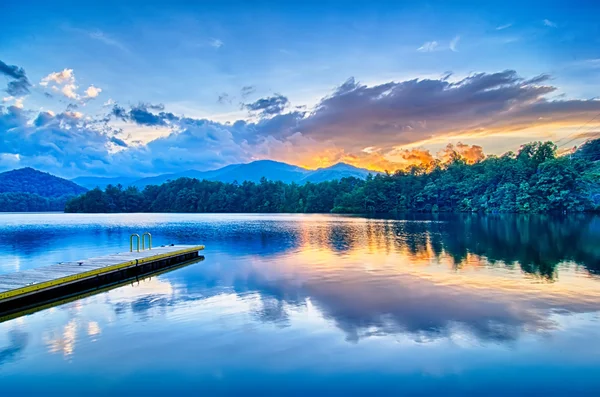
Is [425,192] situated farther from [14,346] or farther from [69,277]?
[14,346]

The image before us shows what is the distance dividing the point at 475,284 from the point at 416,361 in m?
7.39

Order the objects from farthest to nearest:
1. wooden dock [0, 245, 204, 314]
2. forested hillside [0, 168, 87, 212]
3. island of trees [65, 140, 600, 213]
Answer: forested hillside [0, 168, 87, 212] → island of trees [65, 140, 600, 213] → wooden dock [0, 245, 204, 314]

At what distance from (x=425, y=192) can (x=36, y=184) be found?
168 m

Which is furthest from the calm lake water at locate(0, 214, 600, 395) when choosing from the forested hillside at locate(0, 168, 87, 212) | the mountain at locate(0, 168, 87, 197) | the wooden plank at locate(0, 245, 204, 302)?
the mountain at locate(0, 168, 87, 197)

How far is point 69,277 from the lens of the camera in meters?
12.5

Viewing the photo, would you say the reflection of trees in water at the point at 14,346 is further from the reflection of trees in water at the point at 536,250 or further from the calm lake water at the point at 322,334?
the reflection of trees in water at the point at 536,250

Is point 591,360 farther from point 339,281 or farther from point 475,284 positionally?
point 339,281

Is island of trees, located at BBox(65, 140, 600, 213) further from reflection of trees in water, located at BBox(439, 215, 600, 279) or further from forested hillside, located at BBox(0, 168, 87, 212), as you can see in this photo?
reflection of trees in water, located at BBox(439, 215, 600, 279)

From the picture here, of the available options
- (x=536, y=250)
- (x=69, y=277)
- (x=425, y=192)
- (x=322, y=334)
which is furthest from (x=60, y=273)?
(x=425, y=192)

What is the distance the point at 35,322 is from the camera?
957 cm

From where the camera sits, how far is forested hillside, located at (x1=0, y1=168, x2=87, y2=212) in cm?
13788

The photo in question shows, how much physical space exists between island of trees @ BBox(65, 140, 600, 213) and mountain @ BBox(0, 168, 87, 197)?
224 feet

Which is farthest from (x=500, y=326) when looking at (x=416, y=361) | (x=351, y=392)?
(x=351, y=392)

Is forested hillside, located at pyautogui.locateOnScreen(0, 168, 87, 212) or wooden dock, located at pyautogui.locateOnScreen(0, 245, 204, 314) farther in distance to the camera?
forested hillside, located at pyautogui.locateOnScreen(0, 168, 87, 212)
